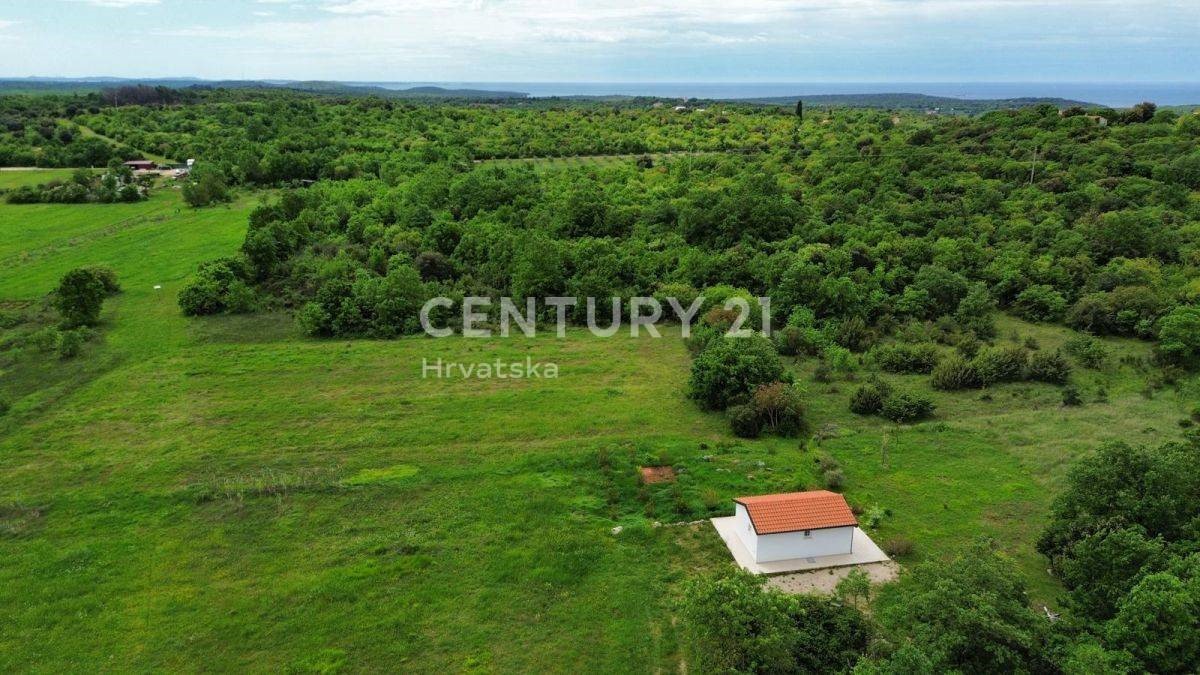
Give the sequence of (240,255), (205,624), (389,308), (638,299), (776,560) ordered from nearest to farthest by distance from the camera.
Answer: (205,624) < (776,560) < (389,308) < (638,299) < (240,255)

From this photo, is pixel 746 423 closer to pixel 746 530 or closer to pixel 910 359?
pixel 746 530

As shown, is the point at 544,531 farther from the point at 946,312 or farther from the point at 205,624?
the point at 946,312

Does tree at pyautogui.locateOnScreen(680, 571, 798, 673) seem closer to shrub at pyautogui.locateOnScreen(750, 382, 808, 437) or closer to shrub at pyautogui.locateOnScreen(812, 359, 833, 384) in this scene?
shrub at pyautogui.locateOnScreen(750, 382, 808, 437)

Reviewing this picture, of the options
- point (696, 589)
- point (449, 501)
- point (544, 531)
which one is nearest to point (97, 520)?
point (449, 501)

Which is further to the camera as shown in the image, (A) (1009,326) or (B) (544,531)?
(A) (1009,326)

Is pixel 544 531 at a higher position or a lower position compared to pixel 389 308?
lower

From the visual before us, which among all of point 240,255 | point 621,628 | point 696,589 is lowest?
point 621,628

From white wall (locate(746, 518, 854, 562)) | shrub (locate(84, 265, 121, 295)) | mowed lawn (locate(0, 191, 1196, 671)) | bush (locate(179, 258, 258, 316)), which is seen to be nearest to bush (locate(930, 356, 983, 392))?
mowed lawn (locate(0, 191, 1196, 671))
